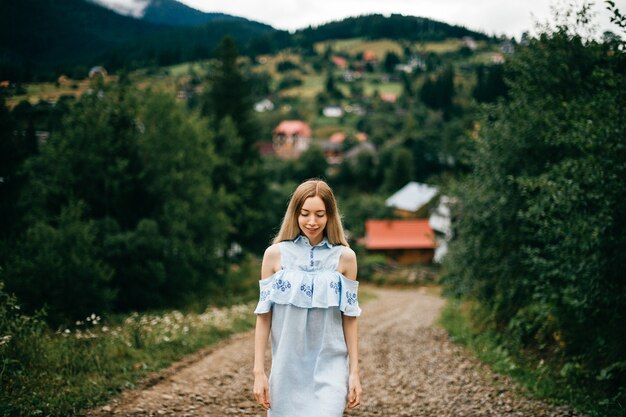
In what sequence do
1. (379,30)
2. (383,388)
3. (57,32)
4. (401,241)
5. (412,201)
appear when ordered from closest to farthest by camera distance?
(383,388) → (57,32) → (401,241) → (412,201) → (379,30)

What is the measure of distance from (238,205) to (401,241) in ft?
61.0

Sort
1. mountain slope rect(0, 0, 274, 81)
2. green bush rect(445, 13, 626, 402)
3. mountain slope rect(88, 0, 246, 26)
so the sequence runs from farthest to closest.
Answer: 1. mountain slope rect(88, 0, 246, 26)
2. mountain slope rect(0, 0, 274, 81)
3. green bush rect(445, 13, 626, 402)

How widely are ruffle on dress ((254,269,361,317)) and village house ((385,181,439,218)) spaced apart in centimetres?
4617

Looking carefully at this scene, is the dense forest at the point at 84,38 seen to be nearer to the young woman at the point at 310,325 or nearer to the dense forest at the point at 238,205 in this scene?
the dense forest at the point at 238,205

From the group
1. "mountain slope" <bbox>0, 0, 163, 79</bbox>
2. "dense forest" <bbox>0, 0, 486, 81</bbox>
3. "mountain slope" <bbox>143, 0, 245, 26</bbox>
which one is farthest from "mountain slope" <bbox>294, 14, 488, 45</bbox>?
"mountain slope" <bbox>0, 0, 163, 79</bbox>

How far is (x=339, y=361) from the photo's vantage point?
3.09 meters

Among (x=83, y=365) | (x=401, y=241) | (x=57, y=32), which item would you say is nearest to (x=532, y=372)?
(x=83, y=365)

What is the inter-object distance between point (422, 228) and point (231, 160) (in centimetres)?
2203

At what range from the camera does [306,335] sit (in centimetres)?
310

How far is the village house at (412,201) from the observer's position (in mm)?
48906

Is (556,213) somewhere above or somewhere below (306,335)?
above

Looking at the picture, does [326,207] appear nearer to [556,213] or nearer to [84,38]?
[556,213]

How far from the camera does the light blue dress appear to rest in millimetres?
3037

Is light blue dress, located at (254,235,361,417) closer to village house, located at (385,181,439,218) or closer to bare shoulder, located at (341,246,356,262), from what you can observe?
bare shoulder, located at (341,246,356,262)
